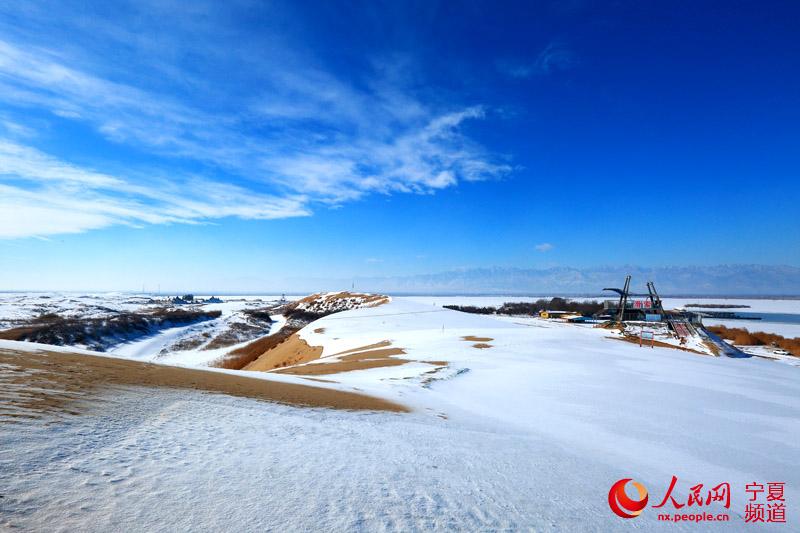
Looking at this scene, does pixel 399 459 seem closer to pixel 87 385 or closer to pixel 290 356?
pixel 87 385

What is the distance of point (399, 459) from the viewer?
6.10 m

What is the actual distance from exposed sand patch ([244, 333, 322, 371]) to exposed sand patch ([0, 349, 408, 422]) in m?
20.9

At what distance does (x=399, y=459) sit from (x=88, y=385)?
6.49 metres

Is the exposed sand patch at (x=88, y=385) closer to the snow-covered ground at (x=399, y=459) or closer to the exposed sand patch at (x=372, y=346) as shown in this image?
the snow-covered ground at (x=399, y=459)

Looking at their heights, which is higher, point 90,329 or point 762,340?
point 762,340

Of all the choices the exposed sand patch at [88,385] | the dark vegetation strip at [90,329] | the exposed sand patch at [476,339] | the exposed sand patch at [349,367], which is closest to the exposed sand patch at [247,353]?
the dark vegetation strip at [90,329]

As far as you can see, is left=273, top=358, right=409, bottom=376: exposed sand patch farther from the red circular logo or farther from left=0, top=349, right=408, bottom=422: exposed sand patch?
the red circular logo

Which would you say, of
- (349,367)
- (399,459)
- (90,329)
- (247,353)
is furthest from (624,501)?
(90,329)

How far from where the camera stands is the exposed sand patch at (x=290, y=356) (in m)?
33.3

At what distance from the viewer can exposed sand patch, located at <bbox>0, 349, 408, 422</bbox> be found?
610cm

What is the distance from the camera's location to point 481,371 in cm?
1861

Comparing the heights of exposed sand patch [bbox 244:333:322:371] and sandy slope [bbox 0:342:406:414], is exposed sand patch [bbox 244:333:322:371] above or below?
below

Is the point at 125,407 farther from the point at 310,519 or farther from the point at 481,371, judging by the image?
the point at 481,371

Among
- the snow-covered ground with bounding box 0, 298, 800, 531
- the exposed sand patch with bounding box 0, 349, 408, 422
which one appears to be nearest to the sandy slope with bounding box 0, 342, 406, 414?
the exposed sand patch with bounding box 0, 349, 408, 422
